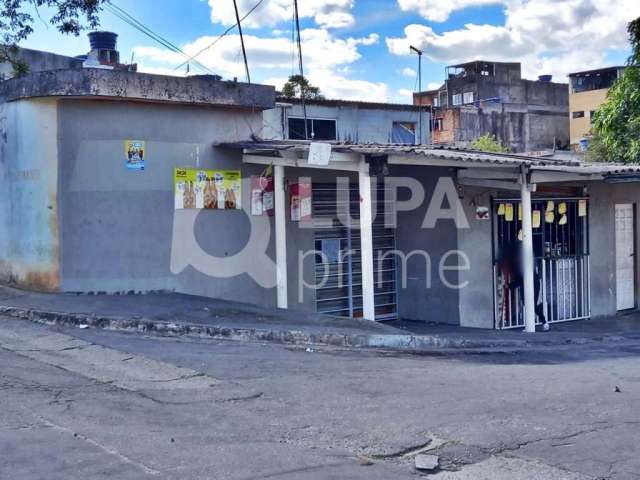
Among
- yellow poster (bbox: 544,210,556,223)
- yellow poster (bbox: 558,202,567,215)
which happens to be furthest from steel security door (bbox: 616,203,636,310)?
yellow poster (bbox: 544,210,556,223)

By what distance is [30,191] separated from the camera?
1219 centimetres

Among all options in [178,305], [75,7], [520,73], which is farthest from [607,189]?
[520,73]

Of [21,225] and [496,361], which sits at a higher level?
[21,225]

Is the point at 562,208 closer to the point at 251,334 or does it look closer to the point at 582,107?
the point at 251,334

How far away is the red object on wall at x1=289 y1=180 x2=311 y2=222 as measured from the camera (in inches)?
521

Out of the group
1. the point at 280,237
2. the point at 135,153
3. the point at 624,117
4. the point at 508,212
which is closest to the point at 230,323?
the point at 280,237

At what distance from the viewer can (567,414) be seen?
6.71 m

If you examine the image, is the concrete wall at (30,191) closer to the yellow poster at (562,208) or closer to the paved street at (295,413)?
the paved street at (295,413)

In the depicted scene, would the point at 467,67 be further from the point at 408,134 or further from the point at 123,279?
the point at 123,279

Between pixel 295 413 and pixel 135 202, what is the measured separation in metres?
6.31

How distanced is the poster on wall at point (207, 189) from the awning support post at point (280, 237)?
0.74 metres

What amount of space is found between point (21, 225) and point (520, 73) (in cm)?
4358

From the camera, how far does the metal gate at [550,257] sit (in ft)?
46.5

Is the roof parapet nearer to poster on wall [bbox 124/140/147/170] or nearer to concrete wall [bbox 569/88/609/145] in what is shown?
poster on wall [bbox 124/140/147/170]
